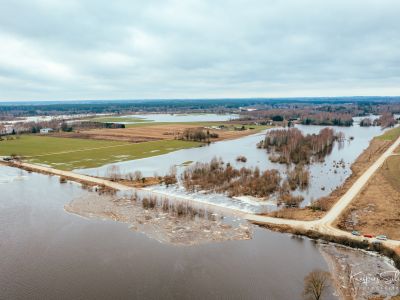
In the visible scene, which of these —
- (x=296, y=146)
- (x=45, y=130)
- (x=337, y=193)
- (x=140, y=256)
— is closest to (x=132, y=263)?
(x=140, y=256)

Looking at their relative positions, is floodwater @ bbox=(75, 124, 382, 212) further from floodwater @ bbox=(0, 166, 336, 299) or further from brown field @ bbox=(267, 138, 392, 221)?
floodwater @ bbox=(0, 166, 336, 299)

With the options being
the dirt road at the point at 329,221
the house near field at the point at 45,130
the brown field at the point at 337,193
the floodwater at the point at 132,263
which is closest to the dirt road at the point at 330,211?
the dirt road at the point at 329,221

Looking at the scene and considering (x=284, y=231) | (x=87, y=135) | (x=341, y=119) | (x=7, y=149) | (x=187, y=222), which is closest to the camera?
(x=284, y=231)

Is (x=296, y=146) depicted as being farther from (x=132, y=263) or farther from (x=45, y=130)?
(x=45, y=130)

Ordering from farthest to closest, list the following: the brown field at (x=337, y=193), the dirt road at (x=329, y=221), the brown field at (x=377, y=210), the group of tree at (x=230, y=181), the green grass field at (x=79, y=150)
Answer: the green grass field at (x=79, y=150), the group of tree at (x=230, y=181), the brown field at (x=337, y=193), the brown field at (x=377, y=210), the dirt road at (x=329, y=221)

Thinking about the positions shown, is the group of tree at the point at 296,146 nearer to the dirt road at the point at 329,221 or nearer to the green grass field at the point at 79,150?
the green grass field at the point at 79,150

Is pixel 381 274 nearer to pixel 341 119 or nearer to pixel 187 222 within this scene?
pixel 187 222

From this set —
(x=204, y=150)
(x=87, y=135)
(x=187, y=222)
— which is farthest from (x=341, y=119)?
(x=187, y=222)
